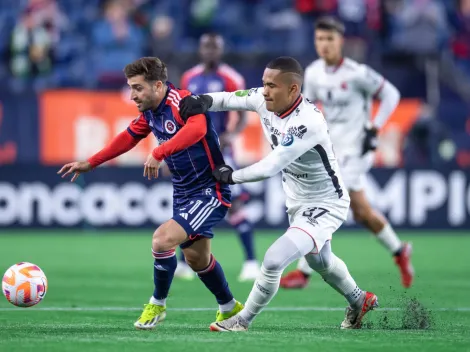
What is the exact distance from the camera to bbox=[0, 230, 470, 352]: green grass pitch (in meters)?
6.08

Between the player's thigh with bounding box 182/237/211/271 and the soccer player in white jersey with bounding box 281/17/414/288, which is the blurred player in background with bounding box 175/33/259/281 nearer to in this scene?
the soccer player in white jersey with bounding box 281/17/414/288

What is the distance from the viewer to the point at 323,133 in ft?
21.8

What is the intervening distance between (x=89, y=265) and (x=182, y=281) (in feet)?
5.47

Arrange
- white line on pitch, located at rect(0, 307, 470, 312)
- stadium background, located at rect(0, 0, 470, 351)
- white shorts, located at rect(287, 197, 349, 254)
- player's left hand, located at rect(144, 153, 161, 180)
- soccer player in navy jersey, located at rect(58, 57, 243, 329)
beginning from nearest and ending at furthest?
player's left hand, located at rect(144, 153, 161, 180), white shorts, located at rect(287, 197, 349, 254), soccer player in navy jersey, located at rect(58, 57, 243, 329), white line on pitch, located at rect(0, 307, 470, 312), stadium background, located at rect(0, 0, 470, 351)

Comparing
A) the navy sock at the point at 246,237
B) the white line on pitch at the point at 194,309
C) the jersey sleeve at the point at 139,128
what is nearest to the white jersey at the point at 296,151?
the jersey sleeve at the point at 139,128

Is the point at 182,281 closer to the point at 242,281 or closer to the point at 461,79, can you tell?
the point at 242,281

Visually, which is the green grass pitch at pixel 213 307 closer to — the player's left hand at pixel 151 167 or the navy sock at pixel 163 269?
the navy sock at pixel 163 269

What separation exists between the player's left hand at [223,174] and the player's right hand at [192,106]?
20.2 inches

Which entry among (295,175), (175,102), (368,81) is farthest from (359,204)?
(175,102)

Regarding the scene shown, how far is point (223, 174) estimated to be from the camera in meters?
6.45

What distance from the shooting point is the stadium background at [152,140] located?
13.2 metres

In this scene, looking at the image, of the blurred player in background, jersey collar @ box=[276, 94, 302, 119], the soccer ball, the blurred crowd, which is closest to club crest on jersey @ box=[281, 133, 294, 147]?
jersey collar @ box=[276, 94, 302, 119]

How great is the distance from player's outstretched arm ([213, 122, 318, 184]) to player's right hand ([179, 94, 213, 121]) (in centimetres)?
51

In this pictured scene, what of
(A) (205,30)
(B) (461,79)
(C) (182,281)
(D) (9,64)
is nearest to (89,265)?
(C) (182,281)
